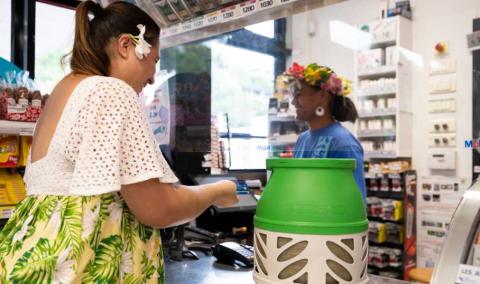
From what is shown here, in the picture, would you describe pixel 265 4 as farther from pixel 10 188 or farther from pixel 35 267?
pixel 10 188

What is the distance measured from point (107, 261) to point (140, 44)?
0.52 meters

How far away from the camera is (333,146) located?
219 centimetres

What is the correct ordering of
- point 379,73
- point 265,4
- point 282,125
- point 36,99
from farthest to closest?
point 379,73
point 282,125
point 36,99
point 265,4

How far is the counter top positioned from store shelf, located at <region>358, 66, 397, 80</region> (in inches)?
132

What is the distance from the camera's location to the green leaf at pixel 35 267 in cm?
92

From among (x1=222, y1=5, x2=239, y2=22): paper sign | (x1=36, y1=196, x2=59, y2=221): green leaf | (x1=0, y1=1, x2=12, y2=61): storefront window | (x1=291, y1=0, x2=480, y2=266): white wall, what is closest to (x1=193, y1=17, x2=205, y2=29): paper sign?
(x1=222, y1=5, x2=239, y2=22): paper sign

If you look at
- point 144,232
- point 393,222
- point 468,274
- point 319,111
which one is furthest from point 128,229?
point 393,222

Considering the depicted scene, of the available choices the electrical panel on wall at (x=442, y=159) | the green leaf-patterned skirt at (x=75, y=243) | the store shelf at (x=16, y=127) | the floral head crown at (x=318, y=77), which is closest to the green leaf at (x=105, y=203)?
the green leaf-patterned skirt at (x=75, y=243)

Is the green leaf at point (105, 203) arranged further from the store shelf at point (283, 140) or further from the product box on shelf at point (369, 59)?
the product box on shelf at point (369, 59)

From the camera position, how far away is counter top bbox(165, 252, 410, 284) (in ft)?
4.51

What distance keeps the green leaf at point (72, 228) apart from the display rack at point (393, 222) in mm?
3814

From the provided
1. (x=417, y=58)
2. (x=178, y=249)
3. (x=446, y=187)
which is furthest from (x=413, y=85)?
(x=178, y=249)

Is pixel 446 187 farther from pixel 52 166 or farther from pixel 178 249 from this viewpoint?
pixel 52 166

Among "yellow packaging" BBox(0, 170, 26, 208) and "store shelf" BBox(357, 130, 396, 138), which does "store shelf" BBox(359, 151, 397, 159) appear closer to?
"store shelf" BBox(357, 130, 396, 138)
